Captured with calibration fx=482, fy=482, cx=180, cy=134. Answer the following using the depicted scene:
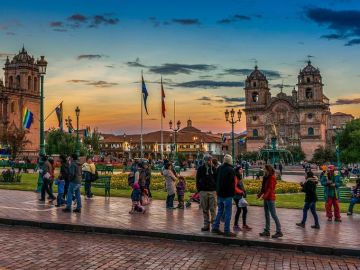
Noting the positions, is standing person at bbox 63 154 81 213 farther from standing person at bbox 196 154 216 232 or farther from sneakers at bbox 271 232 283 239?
sneakers at bbox 271 232 283 239

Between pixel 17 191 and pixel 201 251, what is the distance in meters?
13.9

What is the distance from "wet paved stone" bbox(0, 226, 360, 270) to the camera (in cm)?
875

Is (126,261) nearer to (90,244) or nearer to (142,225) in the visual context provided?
(90,244)

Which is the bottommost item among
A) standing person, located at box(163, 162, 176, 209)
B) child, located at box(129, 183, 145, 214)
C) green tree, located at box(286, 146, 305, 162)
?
child, located at box(129, 183, 145, 214)

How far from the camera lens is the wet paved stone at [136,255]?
8750mm

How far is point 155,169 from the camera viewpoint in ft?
163

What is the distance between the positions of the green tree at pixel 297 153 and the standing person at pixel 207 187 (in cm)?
10283

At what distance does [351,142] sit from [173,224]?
225 ft

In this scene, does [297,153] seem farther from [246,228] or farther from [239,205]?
[246,228]

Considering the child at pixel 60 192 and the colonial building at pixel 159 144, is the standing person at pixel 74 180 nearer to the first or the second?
the child at pixel 60 192

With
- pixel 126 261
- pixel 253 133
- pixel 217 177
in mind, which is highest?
pixel 253 133

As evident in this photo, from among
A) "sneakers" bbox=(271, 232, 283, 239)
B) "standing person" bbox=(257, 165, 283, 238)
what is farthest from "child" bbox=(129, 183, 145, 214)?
"sneakers" bbox=(271, 232, 283, 239)

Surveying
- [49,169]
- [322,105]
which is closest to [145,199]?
[49,169]

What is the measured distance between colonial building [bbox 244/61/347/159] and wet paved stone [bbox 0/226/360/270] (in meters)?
108
